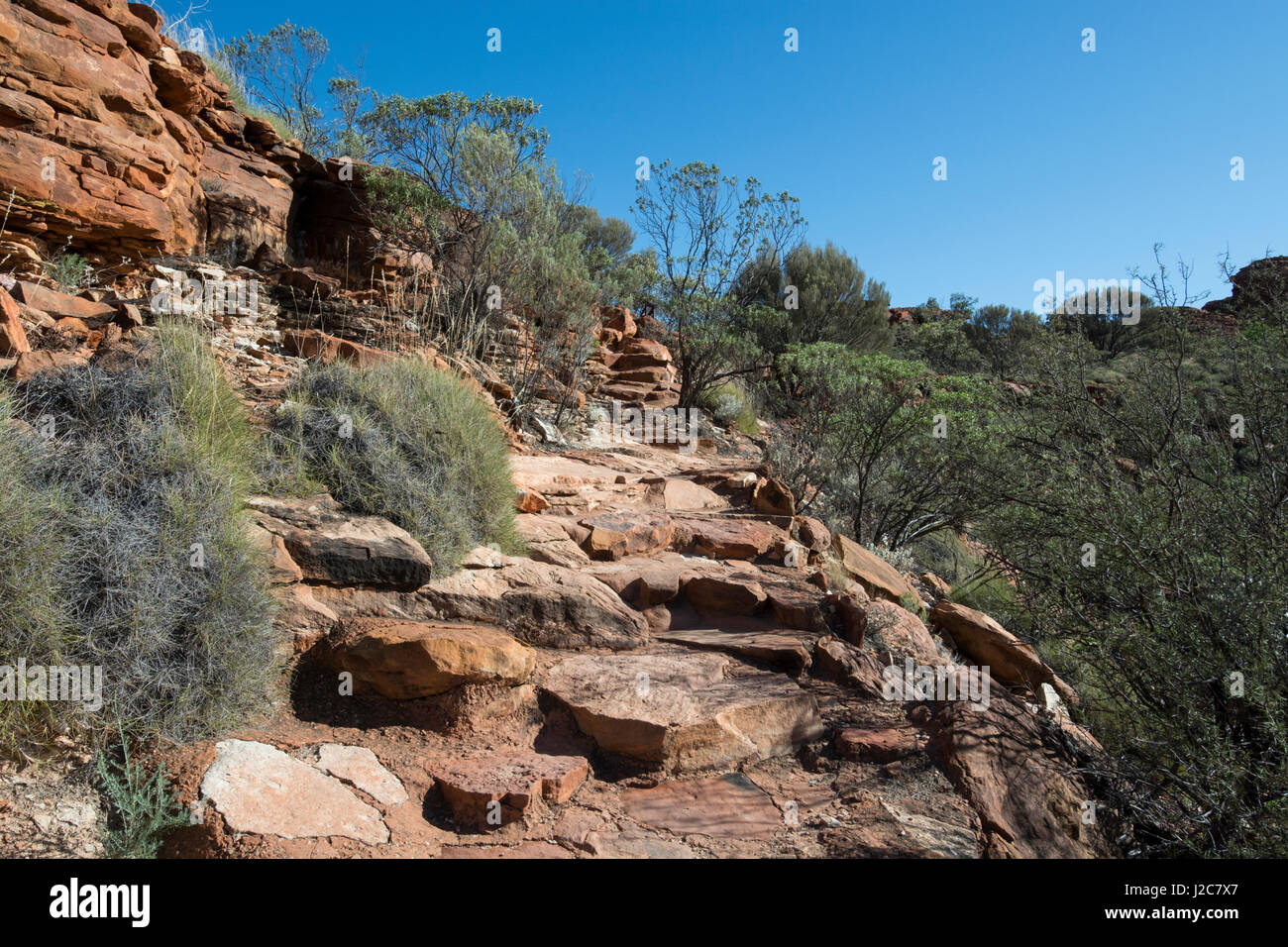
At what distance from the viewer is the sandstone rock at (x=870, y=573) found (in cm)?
541

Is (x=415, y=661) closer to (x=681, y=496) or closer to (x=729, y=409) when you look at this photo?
(x=681, y=496)

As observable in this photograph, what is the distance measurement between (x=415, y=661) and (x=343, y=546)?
80 cm

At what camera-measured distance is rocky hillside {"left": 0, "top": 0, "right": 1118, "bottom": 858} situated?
2.64 m

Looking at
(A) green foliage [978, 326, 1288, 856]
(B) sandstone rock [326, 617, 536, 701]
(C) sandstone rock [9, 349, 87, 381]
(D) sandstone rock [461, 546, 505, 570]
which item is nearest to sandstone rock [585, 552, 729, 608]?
(D) sandstone rock [461, 546, 505, 570]

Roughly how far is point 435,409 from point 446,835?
2.94m

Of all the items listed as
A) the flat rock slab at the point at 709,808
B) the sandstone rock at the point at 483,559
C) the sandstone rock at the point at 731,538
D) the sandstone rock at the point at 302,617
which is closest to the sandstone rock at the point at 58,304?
the sandstone rock at the point at 302,617

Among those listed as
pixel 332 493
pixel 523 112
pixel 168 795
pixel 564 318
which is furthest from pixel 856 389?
pixel 168 795

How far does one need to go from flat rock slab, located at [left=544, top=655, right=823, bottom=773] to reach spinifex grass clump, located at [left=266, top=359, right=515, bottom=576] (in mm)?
1074

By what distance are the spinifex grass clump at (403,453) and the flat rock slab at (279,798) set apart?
1373 mm

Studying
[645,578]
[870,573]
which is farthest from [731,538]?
[645,578]

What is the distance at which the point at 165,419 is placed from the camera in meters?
3.34

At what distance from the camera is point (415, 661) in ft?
10.3

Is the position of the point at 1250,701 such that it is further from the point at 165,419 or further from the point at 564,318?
the point at 564,318

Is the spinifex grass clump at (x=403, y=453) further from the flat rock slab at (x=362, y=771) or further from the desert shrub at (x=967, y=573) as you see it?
the desert shrub at (x=967, y=573)
